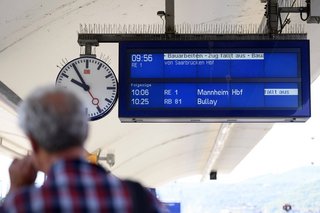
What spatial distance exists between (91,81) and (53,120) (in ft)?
12.0

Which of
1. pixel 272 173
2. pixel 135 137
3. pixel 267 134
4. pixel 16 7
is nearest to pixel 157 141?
pixel 135 137

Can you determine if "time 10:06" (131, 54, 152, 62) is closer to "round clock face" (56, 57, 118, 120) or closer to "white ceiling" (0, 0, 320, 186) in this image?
"round clock face" (56, 57, 118, 120)

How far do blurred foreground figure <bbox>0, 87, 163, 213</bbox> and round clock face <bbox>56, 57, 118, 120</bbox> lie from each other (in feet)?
11.4

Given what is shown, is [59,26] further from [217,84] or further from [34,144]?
[34,144]

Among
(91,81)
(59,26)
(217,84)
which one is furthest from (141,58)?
(59,26)

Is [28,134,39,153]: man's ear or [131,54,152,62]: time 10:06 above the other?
[131,54,152,62]: time 10:06

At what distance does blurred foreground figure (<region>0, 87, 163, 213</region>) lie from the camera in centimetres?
174

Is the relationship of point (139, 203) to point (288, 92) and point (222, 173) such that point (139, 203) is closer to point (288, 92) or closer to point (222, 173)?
point (288, 92)

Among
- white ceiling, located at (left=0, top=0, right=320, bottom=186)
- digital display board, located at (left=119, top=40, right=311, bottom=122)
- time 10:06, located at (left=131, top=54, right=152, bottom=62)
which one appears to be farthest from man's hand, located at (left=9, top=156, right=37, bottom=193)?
white ceiling, located at (left=0, top=0, right=320, bottom=186)

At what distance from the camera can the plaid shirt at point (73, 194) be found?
5.66ft

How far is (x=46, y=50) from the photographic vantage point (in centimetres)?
688

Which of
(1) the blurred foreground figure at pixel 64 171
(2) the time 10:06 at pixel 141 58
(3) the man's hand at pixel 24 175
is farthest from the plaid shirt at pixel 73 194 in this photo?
(2) the time 10:06 at pixel 141 58

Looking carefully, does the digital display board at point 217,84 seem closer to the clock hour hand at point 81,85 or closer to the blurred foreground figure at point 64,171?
the clock hour hand at point 81,85

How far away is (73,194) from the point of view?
174 centimetres
